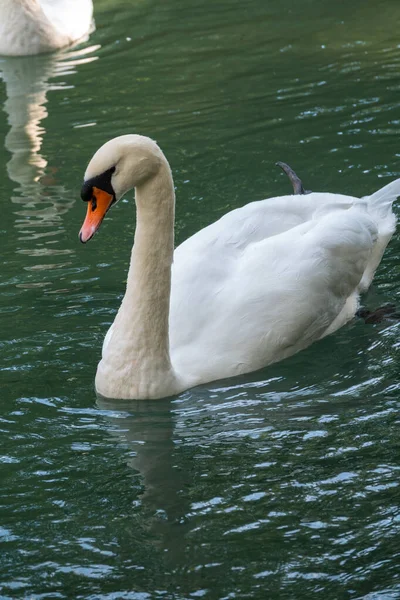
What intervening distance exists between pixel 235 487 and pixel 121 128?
5968 millimetres

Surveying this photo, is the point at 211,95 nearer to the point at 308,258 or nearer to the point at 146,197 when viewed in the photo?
the point at 308,258

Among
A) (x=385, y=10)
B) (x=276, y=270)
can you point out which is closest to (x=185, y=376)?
(x=276, y=270)

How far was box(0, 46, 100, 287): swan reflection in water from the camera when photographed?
9211 mm

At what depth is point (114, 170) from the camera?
6.10m

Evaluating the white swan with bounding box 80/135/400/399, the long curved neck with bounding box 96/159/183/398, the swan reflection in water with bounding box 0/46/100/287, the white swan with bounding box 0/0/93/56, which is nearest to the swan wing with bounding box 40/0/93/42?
the white swan with bounding box 0/0/93/56

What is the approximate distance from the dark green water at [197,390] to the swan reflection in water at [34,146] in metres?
0.03

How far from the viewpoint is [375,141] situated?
33.5ft

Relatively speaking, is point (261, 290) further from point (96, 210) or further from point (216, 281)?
point (96, 210)

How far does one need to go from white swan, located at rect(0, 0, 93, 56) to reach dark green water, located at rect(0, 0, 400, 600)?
3.41 ft

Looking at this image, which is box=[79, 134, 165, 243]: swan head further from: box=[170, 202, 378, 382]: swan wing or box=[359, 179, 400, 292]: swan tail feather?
box=[359, 179, 400, 292]: swan tail feather

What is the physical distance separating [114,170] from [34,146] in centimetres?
506

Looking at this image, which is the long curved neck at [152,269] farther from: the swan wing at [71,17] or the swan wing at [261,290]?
the swan wing at [71,17]

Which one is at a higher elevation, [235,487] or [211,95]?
[211,95]

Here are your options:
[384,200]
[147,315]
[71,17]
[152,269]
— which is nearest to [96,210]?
[152,269]
